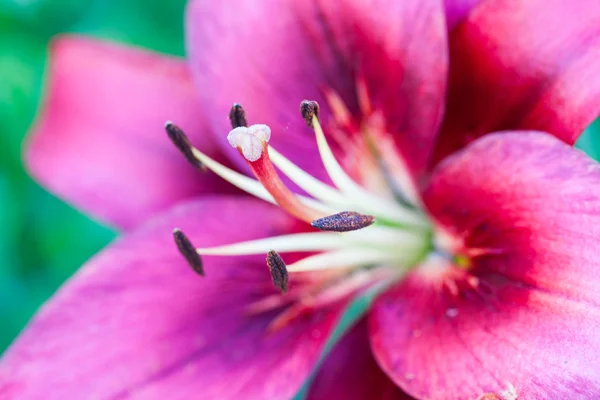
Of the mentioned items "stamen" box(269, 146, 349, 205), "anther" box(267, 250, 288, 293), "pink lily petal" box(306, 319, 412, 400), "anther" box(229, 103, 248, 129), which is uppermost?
"anther" box(229, 103, 248, 129)

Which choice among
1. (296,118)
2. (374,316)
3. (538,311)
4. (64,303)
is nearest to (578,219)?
(538,311)

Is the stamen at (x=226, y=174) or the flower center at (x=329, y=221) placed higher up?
the stamen at (x=226, y=174)

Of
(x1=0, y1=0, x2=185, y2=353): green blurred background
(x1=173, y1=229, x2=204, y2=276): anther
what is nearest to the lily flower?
(x1=173, y1=229, x2=204, y2=276): anther

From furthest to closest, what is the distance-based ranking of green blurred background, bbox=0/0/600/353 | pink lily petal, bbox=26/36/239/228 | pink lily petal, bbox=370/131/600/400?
1. green blurred background, bbox=0/0/600/353
2. pink lily petal, bbox=26/36/239/228
3. pink lily petal, bbox=370/131/600/400

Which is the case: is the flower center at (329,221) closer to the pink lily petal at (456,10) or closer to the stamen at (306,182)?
the stamen at (306,182)

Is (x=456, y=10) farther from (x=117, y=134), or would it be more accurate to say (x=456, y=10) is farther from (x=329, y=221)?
(x=117, y=134)

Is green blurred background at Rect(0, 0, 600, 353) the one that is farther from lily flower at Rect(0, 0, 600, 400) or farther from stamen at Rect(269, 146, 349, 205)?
stamen at Rect(269, 146, 349, 205)

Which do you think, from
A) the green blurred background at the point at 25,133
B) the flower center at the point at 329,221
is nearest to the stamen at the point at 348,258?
the flower center at the point at 329,221

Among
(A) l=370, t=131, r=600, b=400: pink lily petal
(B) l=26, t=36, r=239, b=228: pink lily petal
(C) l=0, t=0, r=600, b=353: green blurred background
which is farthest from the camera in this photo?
(C) l=0, t=0, r=600, b=353: green blurred background
